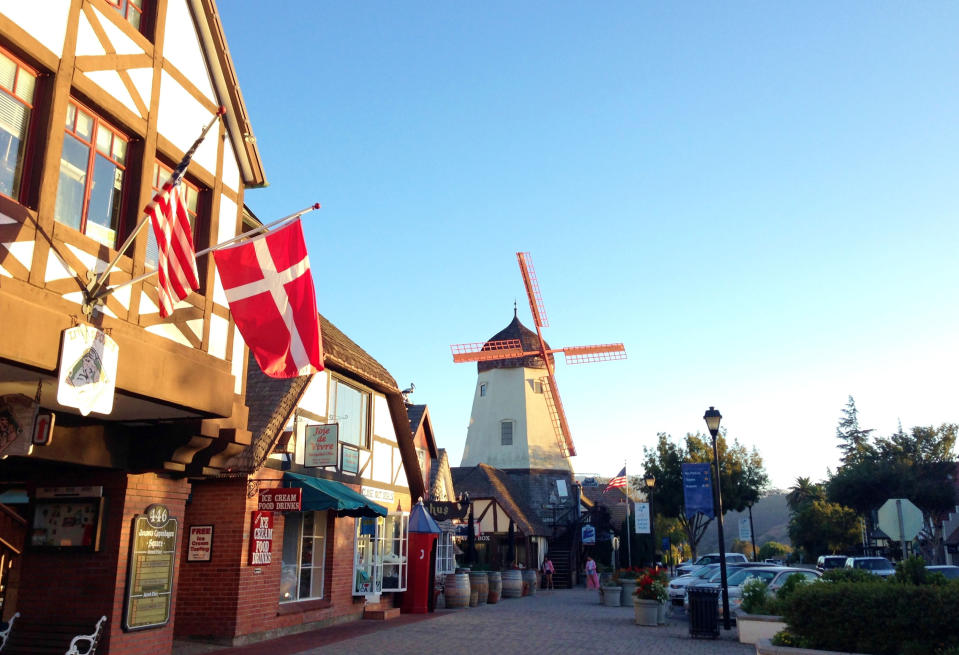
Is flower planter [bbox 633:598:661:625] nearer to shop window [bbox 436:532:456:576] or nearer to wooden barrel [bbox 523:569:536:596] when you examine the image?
shop window [bbox 436:532:456:576]

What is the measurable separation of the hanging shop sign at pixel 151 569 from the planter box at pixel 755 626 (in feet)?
36.3

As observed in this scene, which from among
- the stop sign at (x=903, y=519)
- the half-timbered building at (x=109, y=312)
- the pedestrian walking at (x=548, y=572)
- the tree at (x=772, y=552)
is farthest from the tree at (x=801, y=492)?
the half-timbered building at (x=109, y=312)

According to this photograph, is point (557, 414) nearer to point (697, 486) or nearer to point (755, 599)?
point (697, 486)

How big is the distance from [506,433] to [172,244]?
130 ft

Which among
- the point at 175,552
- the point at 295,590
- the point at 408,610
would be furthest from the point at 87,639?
the point at 408,610

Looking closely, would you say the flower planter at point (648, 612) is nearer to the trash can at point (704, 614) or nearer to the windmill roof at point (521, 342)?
the trash can at point (704, 614)

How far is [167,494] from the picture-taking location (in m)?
10.8

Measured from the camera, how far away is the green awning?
50.3 ft

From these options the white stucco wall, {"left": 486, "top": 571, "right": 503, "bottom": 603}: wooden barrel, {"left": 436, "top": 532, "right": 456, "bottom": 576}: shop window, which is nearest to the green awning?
{"left": 486, "top": 571, "right": 503, "bottom": 603}: wooden barrel

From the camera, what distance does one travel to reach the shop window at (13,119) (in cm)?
738

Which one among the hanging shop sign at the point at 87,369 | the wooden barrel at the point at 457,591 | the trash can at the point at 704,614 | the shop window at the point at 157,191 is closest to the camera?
the hanging shop sign at the point at 87,369

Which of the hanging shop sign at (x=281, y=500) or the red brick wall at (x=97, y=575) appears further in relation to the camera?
the hanging shop sign at (x=281, y=500)

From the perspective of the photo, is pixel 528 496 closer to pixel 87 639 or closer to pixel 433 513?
pixel 433 513

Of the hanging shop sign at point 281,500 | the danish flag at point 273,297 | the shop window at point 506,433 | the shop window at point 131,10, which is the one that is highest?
the shop window at point 131,10
